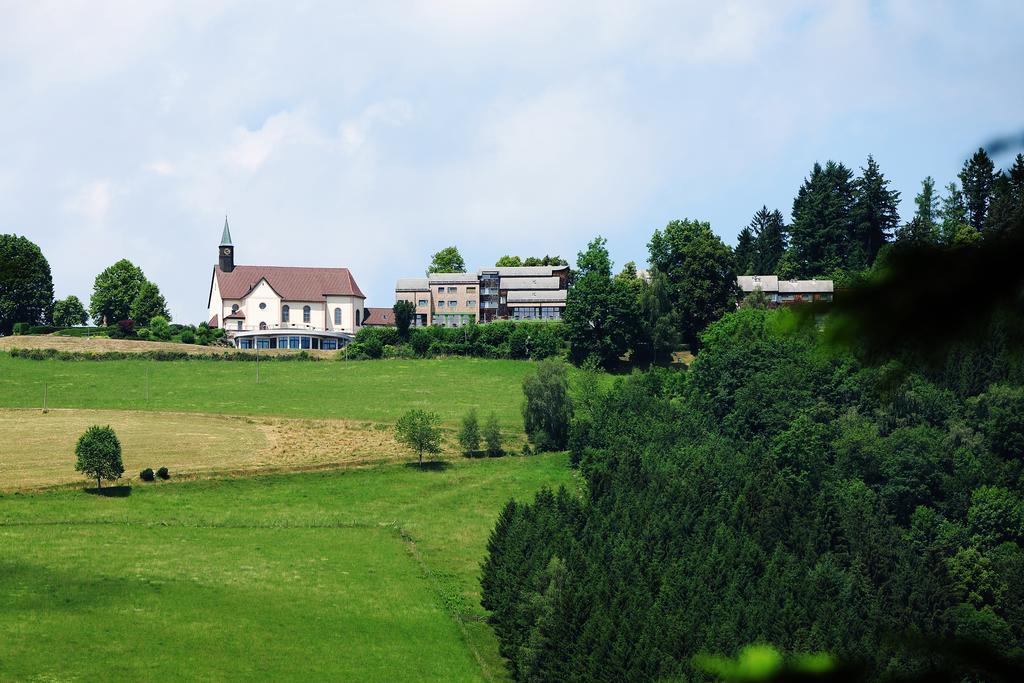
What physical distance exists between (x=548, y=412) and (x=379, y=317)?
7766 centimetres

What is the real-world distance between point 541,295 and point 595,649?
12135 centimetres

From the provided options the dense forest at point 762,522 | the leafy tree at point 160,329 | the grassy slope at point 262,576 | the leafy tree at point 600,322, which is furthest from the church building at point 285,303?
the grassy slope at point 262,576

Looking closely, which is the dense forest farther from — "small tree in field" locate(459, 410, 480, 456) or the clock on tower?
the clock on tower

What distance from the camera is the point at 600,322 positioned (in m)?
142

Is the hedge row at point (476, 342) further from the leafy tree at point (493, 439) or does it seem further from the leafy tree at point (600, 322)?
the leafy tree at point (493, 439)

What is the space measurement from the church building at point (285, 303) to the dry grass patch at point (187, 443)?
55.9 m

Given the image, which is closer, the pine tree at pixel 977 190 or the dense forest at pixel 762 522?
the dense forest at pixel 762 522

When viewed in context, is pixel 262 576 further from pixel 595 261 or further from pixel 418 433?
pixel 595 261

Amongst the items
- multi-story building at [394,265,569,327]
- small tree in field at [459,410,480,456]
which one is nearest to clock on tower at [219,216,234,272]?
multi-story building at [394,265,569,327]

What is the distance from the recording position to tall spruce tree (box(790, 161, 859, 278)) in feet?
612

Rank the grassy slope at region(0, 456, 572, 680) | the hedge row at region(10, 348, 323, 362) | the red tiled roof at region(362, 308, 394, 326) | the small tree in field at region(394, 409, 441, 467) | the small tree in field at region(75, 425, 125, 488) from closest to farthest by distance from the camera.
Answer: the grassy slope at region(0, 456, 572, 680) < the small tree in field at region(75, 425, 125, 488) < the small tree in field at region(394, 409, 441, 467) < the hedge row at region(10, 348, 323, 362) < the red tiled roof at region(362, 308, 394, 326)

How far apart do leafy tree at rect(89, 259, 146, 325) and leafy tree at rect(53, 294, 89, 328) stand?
2838mm

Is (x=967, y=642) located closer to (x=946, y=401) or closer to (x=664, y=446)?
(x=664, y=446)

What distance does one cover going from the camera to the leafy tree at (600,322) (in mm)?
142125
